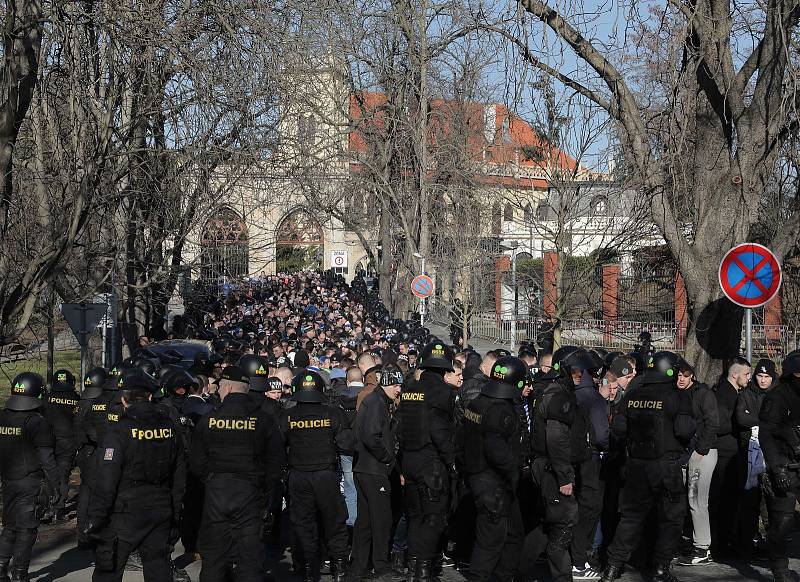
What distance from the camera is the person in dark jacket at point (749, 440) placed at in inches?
375

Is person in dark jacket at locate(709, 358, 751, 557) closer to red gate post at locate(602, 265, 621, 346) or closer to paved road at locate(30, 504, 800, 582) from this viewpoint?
paved road at locate(30, 504, 800, 582)

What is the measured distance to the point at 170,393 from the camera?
987cm

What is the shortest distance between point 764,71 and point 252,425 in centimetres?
566

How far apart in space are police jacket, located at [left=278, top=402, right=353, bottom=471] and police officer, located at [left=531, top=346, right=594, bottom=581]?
67.4 inches

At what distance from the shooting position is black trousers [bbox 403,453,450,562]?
28.4 ft

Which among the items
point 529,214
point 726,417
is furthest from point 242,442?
point 529,214

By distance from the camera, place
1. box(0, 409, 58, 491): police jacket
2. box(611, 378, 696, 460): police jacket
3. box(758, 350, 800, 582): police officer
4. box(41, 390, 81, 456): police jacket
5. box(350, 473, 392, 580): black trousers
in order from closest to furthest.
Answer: box(758, 350, 800, 582): police officer, box(611, 378, 696, 460): police jacket, box(0, 409, 58, 491): police jacket, box(350, 473, 392, 580): black trousers, box(41, 390, 81, 456): police jacket

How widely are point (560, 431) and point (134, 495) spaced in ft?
10.4

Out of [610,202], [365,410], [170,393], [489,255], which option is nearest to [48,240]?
[170,393]

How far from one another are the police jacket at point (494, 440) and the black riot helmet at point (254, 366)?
6.04ft

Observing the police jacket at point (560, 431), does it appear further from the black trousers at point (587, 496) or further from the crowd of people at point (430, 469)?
the black trousers at point (587, 496)

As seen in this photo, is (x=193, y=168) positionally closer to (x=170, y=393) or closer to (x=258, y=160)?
(x=258, y=160)

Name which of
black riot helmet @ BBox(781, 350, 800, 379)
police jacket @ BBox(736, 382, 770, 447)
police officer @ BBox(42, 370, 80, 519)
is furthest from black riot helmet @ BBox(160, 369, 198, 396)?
black riot helmet @ BBox(781, 350, 800, 379)

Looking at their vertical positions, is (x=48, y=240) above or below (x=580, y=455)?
above
